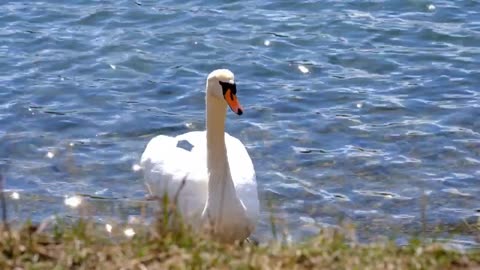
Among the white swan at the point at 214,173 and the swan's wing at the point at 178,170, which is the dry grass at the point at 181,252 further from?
the swan's wing at the point at 178,170

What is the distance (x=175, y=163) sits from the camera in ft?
25.8

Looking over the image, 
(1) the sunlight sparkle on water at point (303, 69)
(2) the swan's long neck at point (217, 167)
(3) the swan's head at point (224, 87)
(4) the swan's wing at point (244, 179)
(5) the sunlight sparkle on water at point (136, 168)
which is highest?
(3) the swan's head at point (224, 87)

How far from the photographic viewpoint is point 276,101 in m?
10.7

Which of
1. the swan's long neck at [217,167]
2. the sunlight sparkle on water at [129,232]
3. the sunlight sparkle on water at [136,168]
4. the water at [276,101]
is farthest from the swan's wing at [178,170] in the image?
the sunlight sparkle on water at [129,232]

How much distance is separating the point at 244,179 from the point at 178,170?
47 cm

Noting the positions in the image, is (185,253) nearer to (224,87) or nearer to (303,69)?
(224,87)

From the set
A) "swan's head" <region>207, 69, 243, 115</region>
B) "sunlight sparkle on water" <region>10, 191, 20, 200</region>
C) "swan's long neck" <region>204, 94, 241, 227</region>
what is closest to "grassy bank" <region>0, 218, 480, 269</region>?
"swan's long neck" <region>204, 94, 241, 227</region>

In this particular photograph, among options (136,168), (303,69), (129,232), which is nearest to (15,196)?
(136,168)

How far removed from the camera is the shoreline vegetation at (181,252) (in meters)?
4.45

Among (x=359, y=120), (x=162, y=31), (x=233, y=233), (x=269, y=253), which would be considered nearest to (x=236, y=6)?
(x=162, y=31)

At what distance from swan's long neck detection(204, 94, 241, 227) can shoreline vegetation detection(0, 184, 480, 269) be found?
A: 6.79ft

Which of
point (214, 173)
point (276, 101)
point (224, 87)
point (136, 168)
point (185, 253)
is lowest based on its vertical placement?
point (136, 168)

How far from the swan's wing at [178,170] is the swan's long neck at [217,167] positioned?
0.20m

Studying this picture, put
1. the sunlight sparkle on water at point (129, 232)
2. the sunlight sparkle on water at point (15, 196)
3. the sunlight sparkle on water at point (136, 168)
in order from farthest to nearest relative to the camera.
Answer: the sunlight sparkle on water at point (136, 168) < the sunlight sparkle on water at point (15, 196) < the sunlight sparkle on water at point (129, 232)
